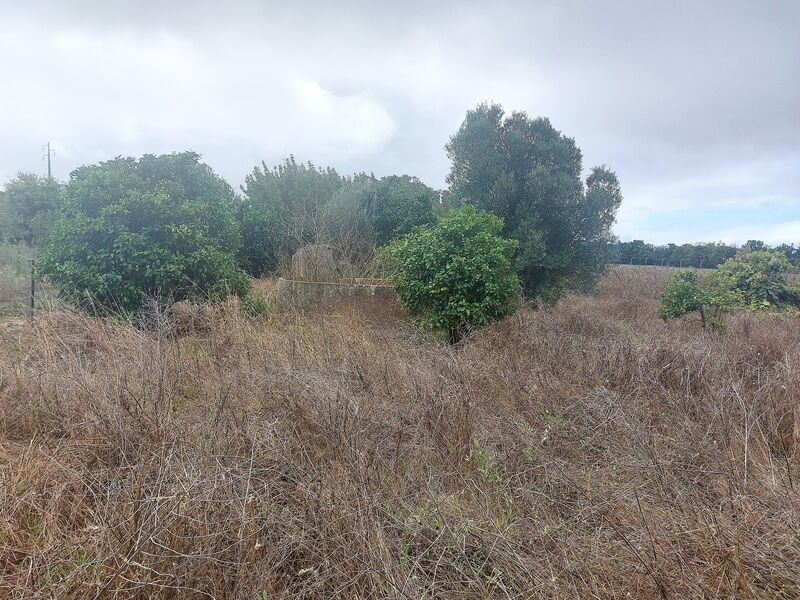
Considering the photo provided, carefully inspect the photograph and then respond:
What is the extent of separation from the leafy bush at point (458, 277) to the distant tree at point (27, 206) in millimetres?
14978

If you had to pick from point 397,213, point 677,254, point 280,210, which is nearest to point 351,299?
point 397,213

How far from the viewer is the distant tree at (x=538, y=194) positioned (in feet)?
30.8

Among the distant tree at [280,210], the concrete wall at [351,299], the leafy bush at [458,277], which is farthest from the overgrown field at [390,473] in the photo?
the distant tree at [280,210]

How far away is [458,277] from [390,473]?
3605 millimetres

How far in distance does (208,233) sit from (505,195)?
238 inches

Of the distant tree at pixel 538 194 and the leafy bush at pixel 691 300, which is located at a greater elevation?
the distant tree at pixel 538 194

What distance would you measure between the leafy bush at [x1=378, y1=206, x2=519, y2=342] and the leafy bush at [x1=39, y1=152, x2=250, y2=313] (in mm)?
2568

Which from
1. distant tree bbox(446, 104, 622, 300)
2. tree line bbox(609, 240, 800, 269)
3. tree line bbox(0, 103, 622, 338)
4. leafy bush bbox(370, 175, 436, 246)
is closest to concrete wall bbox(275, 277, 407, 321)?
tree line bbox(0, 103, 622, 338)

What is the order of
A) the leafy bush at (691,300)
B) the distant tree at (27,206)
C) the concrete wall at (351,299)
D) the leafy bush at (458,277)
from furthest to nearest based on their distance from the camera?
the distant tree at (27,206)
the concrete wall at (351,299)
the leafy bush at (691,300)
the leafy bush at (458,277)

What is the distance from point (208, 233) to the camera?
6352 millimetres

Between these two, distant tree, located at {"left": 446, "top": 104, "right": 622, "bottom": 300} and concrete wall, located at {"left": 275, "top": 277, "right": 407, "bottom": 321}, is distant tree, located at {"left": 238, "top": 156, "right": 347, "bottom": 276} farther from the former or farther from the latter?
distant tree, located at {"left": 446, "top": 104, "right": 622, "bottom": 300}

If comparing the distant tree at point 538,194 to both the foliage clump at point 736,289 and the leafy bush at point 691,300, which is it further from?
the leafy bush at point 691,300

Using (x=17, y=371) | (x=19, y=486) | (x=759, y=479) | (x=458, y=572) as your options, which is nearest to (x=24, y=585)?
(x=19, y=486)

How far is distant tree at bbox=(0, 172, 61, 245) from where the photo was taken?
15820mm
